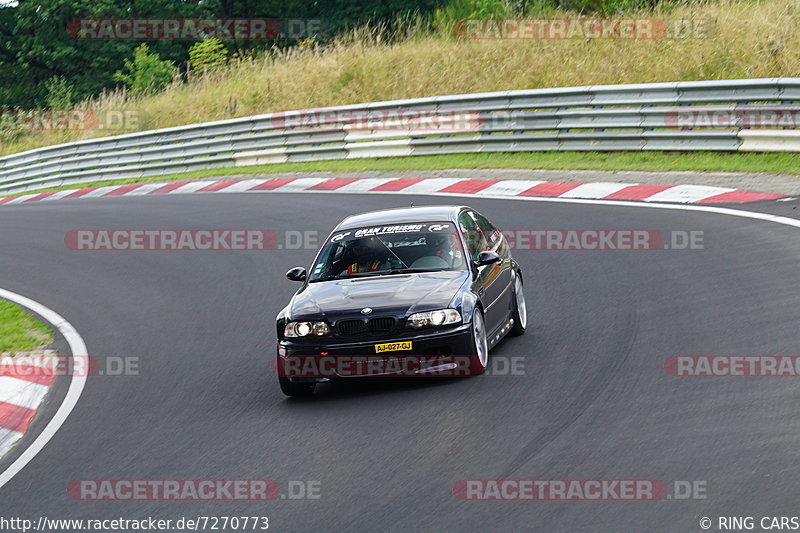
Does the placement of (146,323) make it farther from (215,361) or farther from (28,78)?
(28,78)

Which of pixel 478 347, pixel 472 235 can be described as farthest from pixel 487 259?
pixel 478 347

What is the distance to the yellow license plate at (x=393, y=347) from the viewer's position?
29.5 ft

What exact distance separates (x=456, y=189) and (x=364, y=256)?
10.0 meters

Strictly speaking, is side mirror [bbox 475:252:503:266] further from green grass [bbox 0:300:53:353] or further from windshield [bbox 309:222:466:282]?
green grass [bbox 0:300:53:353]

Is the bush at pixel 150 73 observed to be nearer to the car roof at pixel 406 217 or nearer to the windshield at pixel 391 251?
the car roof at pixel 406 217

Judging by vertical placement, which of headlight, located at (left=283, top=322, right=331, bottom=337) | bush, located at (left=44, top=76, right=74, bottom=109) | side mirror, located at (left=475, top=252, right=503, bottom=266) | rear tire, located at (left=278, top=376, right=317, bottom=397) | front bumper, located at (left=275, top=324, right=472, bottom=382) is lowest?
bush, located at (left=44, top=76, right=74, bottom=109)

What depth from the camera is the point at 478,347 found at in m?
9.32

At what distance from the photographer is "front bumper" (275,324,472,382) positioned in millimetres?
9016

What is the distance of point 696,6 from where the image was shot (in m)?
26.2

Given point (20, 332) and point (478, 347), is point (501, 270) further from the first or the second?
point (20, 332)

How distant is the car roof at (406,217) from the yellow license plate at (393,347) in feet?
6.02

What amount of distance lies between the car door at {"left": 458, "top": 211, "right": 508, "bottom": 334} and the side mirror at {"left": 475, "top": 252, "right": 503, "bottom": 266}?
99 millimetres

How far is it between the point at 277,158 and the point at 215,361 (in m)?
16.3

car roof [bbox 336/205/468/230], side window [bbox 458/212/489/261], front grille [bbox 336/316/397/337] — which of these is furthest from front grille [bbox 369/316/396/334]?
car roof [bbox 336/205/468/230]
